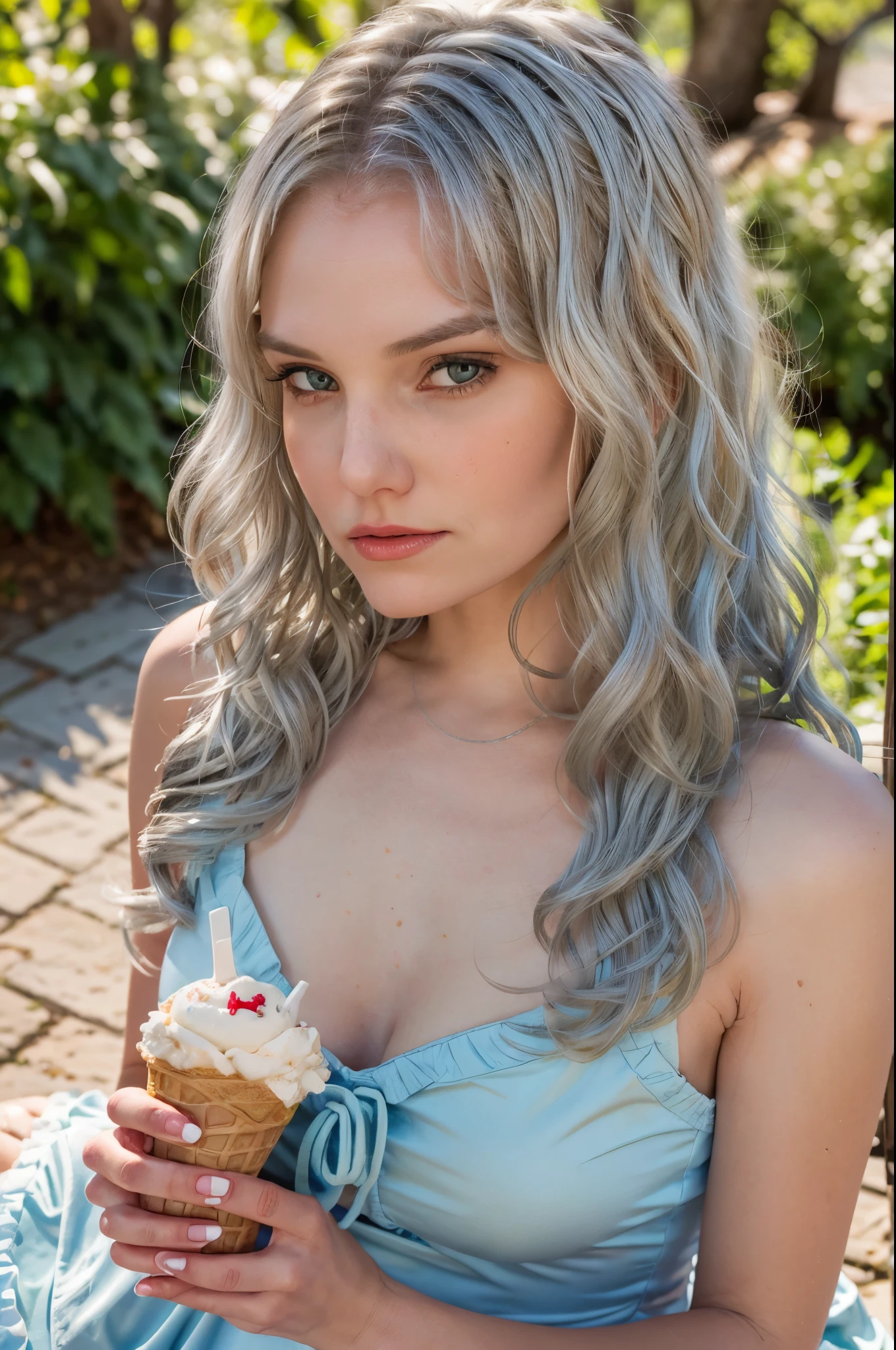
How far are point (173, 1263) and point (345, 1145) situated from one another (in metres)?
0.28

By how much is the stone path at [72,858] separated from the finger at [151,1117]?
0.84 m

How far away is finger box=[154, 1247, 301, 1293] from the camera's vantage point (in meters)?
1.50

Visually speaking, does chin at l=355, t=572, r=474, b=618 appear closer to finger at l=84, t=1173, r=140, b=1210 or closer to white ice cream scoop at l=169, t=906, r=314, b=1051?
white ice cream scoop at l=169, t=906, r=314, b=1051

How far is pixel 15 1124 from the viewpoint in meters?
2.25

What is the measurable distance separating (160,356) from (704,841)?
16.9ft

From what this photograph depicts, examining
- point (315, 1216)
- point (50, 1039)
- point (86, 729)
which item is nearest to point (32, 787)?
point (86, 729)

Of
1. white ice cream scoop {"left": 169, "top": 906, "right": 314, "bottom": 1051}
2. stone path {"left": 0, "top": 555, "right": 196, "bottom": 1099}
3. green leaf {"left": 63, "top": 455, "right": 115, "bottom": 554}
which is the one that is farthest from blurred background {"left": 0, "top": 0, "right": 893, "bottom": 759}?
white ice cream scoop {"left": 169, "top": 906, "right": 314, "bottom": 1051}

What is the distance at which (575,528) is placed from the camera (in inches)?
71.2

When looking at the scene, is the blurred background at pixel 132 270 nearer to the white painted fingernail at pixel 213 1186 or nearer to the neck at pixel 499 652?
the neck at pixel 499 652

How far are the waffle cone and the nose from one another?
0.73 m

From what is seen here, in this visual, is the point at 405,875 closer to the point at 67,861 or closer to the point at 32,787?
the point at 67,861

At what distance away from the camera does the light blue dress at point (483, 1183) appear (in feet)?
5.57

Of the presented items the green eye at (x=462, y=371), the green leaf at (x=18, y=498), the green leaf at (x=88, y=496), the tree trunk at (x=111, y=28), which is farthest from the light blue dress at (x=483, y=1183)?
the tree trunk at (x=111, y=28)

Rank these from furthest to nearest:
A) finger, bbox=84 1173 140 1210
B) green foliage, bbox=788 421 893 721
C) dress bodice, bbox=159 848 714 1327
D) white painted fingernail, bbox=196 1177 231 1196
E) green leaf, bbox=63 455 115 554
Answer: green leaf, bbox=63 455 115 554, green foliage, bbox=788 421 893 721, dress bodice, bbox=159 848 714 1327, finger, bbox=84 1173 140 1210, white painted fingernail, bbox=196 1177 231 1196
